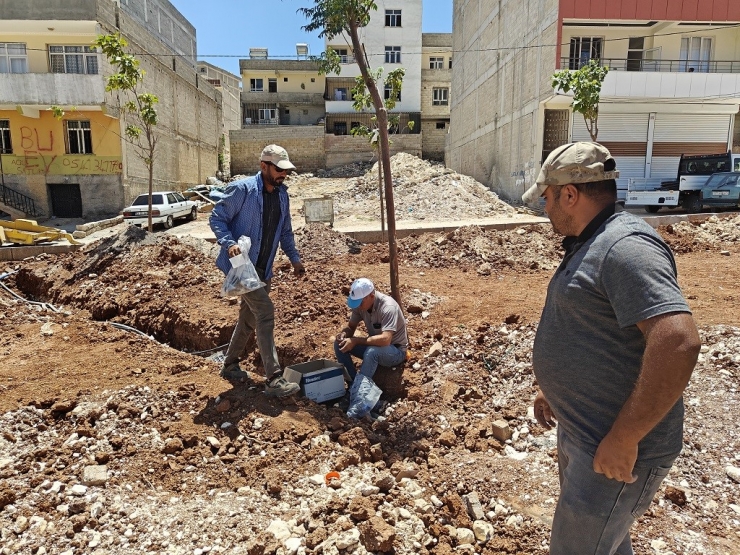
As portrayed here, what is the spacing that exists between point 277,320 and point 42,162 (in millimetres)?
19792

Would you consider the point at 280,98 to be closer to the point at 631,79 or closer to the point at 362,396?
the point at 631,79

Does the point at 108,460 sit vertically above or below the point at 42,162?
below

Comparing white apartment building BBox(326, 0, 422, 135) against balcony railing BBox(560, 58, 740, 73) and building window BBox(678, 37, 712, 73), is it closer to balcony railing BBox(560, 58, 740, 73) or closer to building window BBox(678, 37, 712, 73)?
balcony railing BBox(560, 58, 740, 73)

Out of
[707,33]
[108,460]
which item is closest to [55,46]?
[108,460]

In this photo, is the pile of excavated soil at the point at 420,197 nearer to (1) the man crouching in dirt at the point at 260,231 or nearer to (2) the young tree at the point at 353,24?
(2) the young tree at the point at 353,24

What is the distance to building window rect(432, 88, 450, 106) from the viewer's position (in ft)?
139

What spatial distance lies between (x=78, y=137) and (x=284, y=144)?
53.6ft

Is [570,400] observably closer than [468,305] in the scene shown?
Yes

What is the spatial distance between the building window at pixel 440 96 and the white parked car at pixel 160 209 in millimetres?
26958

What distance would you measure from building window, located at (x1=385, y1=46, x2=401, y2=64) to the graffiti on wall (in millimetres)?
25587

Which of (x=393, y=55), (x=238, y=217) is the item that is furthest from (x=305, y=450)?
(x=393, y=55)

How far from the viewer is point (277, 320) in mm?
6879

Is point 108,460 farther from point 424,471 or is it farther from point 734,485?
point 734,485

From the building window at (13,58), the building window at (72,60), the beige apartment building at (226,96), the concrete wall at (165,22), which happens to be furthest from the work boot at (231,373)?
the beige apartment building at (226,96)
